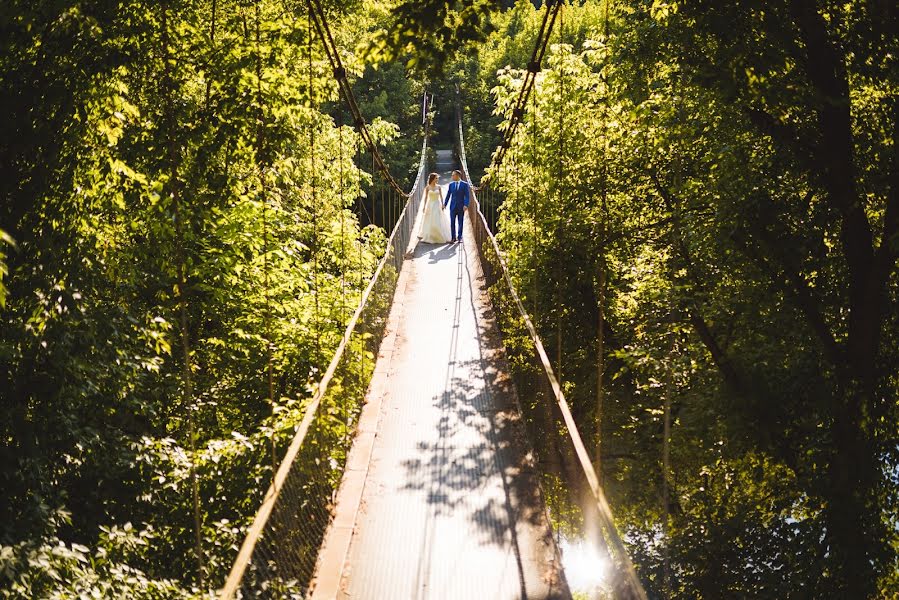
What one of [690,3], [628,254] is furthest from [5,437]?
[628,254]

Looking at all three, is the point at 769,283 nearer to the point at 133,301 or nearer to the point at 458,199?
the point at 133,301

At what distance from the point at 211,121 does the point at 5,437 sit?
3250mm

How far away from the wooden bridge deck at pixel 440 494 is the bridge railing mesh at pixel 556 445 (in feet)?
0.70

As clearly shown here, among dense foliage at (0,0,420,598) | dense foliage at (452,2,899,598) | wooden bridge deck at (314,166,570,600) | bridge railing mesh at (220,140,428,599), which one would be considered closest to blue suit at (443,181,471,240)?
dense foliage at (452,2,899,598)

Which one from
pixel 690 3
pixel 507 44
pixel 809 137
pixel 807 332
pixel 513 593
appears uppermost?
pixel 507 44

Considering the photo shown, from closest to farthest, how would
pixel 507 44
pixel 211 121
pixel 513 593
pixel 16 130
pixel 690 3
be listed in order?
pixel 513 593 < pixel 16 130 < pixel 690 3 < pixel 211 121 < pixel 507 44

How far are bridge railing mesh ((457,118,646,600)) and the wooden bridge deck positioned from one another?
0.70 ft

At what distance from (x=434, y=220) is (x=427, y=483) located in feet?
30.4

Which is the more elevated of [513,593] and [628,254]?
[628,254]

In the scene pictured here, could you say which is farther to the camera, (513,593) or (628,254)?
(628,254)

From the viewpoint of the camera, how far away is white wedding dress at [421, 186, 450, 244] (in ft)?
44.9

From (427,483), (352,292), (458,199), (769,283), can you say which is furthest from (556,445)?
(458,199)

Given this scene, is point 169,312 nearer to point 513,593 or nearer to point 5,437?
point 5,437

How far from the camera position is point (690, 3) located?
500cm
